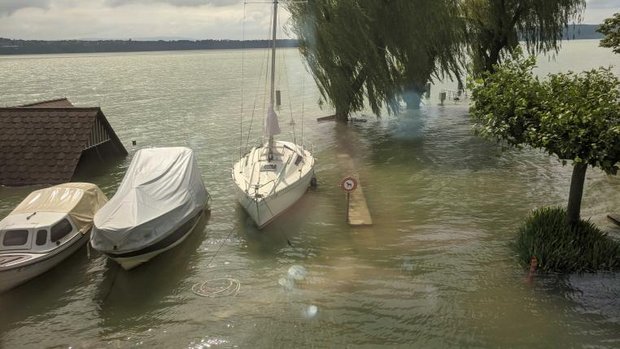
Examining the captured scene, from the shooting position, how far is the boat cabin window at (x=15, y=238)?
13.5 metres

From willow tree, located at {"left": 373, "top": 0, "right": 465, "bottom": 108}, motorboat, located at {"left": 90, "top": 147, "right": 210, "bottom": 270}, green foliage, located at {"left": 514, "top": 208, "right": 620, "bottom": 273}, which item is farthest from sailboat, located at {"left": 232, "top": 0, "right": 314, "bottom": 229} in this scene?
willow tree, located at {"left": 373, "top": 0, "right": 465, "bottom": 108}

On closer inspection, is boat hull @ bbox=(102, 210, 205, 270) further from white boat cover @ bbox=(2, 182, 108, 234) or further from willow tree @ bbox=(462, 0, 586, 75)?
willow tree @ bbox=(462, 0, 586, 75)

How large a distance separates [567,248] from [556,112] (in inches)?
155

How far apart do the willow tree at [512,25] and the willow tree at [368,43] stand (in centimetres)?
348

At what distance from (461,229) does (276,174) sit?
7.27 metres

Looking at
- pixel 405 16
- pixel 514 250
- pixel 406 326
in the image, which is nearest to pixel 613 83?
pixel 514 250

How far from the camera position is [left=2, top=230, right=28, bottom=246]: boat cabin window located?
13.5 m

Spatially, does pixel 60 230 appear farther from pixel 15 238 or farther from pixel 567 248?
pixel 567 248

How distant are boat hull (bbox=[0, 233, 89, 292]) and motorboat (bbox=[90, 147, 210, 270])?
144 centimetres

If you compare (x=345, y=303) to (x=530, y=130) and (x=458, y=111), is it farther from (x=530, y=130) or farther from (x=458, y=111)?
(x=458, y=111)

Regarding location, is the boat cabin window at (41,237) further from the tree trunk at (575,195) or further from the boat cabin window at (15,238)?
the tree trunk at (575,195)

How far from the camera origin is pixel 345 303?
11.6 metres

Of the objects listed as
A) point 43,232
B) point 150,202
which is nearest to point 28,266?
point 43,232

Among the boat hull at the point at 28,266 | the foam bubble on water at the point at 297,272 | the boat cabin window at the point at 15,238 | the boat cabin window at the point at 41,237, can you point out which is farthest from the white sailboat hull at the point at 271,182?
the boat cabin window at the point at 15,238
